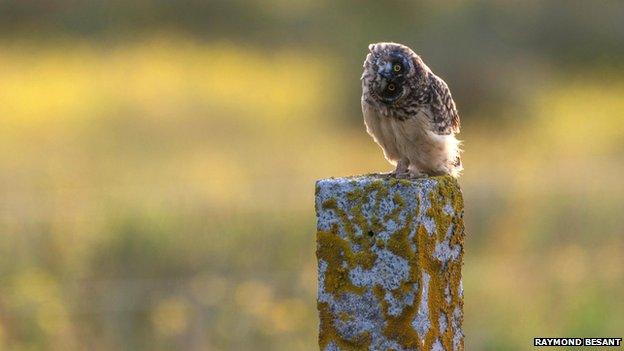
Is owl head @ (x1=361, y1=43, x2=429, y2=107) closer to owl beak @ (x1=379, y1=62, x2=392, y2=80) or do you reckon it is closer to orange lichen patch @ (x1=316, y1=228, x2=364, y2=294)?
owl beak @ (x1=379, y1=62, x2=392, y2=80)

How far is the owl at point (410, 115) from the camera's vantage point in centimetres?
484

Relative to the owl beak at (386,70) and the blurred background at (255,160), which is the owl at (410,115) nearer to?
the owl beak at (386,70)

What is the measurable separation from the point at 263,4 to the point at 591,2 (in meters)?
5.65

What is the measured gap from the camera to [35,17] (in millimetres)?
21781

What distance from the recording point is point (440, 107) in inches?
205

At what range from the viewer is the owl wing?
5180mm

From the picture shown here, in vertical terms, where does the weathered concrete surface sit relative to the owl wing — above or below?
below

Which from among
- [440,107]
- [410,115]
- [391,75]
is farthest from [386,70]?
[440,107]

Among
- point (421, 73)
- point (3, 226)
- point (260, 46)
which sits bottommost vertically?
point (3, 226)

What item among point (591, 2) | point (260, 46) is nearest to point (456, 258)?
point (260, 46)

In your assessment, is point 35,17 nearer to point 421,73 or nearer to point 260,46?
point 260,46

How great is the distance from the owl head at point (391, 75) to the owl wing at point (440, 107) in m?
0.16

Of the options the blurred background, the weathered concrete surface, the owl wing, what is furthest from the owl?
the blurred background

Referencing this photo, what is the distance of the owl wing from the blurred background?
3.68 metres
